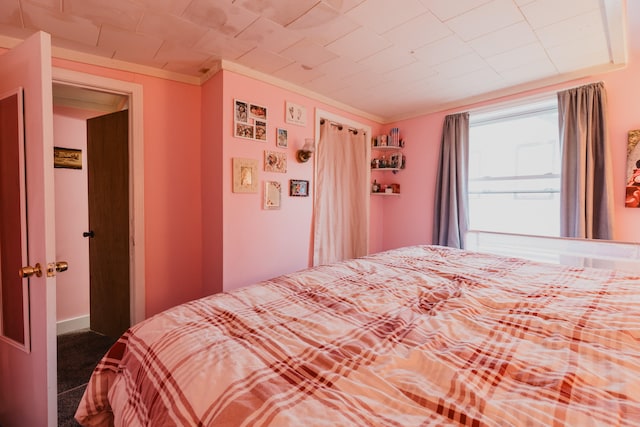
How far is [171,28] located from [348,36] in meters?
1.19

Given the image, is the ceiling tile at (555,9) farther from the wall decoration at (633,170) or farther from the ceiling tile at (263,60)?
the ceiling tile at (263,60)

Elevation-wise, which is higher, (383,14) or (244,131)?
(383,14)

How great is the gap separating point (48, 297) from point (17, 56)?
1121 mm

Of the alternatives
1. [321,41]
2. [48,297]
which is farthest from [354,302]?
[321,41]

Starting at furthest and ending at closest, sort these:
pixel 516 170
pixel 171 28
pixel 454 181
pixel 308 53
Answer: pixel 454 181
pixel 516 170
pixel 308 53
pixel 171 28

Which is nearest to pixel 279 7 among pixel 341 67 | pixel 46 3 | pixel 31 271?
pixel 341 67

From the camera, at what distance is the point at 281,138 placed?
9.03 ft

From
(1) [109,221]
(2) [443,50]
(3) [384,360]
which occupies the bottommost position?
(3) [384,360]

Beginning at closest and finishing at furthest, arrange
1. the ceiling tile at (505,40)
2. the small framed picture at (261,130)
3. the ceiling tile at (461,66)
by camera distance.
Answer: the ceiling tile at (505,40), the ceiling tile at (461,66), the small framed picture at (261,130)

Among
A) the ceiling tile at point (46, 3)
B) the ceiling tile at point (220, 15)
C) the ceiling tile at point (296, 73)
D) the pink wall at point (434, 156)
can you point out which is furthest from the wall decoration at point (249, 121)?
the pink wall at point (434, 156)

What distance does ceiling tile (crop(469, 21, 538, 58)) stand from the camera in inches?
73.8

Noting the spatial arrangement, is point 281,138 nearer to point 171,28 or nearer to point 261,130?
point 261,130

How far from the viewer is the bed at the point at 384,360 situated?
0.55 metres

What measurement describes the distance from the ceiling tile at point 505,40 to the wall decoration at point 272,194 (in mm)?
1949
